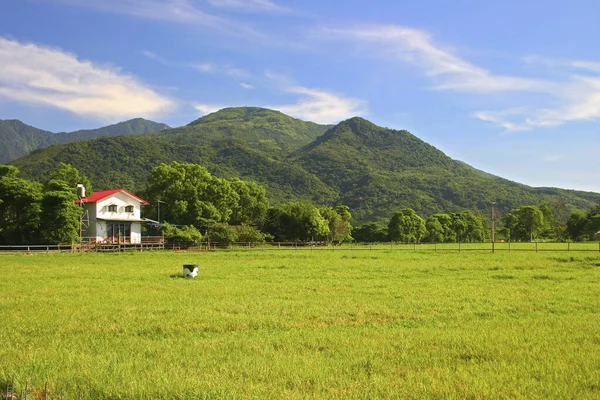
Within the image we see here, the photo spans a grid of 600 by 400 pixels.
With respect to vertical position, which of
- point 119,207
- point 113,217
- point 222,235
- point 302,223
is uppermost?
point 119,207

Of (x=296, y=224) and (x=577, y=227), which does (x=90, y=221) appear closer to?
(x=296, y=224)

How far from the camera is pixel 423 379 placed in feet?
24.1

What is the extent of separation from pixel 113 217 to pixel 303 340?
54038 mm

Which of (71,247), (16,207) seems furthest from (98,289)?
(16,207)

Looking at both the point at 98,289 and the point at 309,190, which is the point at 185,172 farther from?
the point at 309,190

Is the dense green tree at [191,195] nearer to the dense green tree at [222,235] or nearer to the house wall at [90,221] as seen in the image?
the dense green tree at [222,235]

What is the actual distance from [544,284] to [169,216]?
57463 mm

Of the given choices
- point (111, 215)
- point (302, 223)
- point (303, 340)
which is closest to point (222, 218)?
point (302, 223)

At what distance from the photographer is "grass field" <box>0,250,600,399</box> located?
23.1 feet

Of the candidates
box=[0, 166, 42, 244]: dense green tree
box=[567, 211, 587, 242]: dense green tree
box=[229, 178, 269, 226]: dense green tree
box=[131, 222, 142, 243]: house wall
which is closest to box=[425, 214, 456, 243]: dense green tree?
box=[567, 211, 587, 242]: dense green tree

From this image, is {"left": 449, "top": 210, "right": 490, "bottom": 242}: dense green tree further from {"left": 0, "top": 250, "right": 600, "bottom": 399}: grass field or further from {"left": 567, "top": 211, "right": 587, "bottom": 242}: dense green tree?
{"left": 0, "top": 250, "right": 600, "bottom": 399}: grass field

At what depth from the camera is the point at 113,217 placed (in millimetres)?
58906

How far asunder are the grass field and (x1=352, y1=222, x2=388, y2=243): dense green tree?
277ft

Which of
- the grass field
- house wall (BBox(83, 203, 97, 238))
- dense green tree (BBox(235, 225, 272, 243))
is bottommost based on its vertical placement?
the grass field
